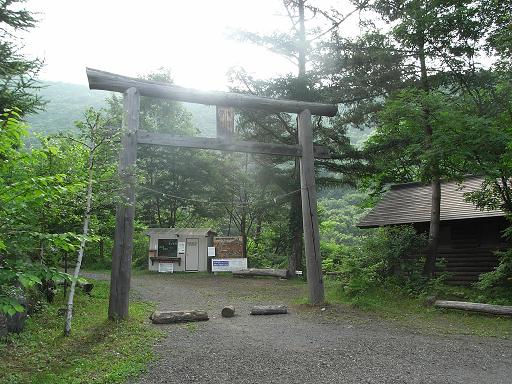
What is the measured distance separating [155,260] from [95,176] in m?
15.7

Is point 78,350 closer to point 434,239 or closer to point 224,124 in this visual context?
point 224,124

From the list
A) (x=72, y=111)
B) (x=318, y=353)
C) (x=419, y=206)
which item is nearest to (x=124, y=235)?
(x=318, y=353)

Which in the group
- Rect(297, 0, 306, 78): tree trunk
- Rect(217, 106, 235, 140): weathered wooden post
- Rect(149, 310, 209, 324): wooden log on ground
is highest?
Rect(297, 0, 306, 78): tree trunk

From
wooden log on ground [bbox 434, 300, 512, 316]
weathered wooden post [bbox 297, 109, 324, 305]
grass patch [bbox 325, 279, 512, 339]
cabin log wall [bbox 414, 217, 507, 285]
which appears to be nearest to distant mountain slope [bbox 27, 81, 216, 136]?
cabin log wall [bbox 414, 217, 507, 285]

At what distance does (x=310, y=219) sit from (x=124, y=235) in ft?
17.0

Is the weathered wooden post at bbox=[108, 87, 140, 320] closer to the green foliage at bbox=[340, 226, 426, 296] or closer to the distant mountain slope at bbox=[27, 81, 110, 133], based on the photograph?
the green foliage at bbox=[340, 226, 426, 296]

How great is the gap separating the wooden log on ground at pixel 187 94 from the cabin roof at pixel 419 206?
6882 mm

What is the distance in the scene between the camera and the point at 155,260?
22.5 meters

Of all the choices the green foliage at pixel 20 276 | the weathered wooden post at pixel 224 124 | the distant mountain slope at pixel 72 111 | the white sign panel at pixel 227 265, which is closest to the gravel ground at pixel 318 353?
the green foliage at pixel 20 276

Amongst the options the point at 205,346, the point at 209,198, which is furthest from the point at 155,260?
the point at 205,346

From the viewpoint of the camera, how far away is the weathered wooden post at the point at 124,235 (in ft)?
26.9

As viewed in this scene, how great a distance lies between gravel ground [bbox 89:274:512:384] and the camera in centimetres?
521

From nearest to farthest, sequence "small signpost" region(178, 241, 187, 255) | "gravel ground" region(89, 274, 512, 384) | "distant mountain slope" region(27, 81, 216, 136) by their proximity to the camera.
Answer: "gravel ground" region(89, 274, 512, 384), "small signpost" region(178, 241, 187, 255), "distant mountain slope" region(27, 81, 216, 136)

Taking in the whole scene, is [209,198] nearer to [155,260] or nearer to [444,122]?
[155,260]
